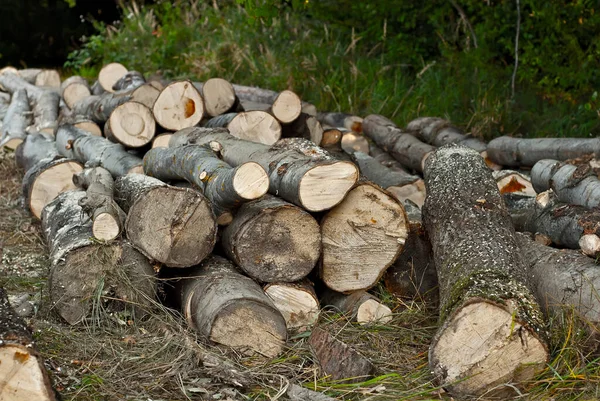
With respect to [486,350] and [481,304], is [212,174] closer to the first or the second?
[481,304]

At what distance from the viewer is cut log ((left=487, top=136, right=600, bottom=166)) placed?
6.32 metres

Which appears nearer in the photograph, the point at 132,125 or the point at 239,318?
the point at 239,318

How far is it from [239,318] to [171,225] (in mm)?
651

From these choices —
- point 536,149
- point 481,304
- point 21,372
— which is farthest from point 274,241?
point 536,149

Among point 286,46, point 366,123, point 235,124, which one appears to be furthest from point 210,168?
point 286,46

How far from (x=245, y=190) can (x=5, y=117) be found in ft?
18.9

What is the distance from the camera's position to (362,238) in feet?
14.9

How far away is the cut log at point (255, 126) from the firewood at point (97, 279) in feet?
6.34

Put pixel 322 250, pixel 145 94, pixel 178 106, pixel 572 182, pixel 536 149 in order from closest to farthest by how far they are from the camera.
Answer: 1. pixel 322 250
2. pixel 572 182
3. pixel 178 106
4. pixel 536 149
5. pixel 145 94

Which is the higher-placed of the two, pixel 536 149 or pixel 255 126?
pixel 255 126

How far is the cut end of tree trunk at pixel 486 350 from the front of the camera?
144 inches

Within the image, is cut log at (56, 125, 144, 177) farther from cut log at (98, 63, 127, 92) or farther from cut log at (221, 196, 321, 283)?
cut log at (221, 196, 321, 283)

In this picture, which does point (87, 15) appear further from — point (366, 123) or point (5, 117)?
point (366, 123)

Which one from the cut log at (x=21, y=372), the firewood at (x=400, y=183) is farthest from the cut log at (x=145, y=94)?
the cut log at (x=21, y=372)
